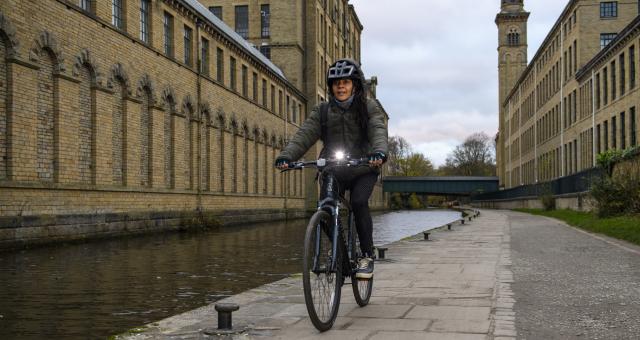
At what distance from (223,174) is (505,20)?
8267 cm

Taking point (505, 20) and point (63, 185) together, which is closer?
point (63, 185)

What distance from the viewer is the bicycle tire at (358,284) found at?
6.01 meters

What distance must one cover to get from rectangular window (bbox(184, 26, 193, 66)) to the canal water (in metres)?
18.0

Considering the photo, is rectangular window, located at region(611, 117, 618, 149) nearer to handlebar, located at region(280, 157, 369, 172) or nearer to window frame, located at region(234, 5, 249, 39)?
window frame, located at region(234, 5, 249, 39)

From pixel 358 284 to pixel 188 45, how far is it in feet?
96.7

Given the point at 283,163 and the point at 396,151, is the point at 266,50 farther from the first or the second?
A: the point at 396,151

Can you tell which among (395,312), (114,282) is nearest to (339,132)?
(395,312)

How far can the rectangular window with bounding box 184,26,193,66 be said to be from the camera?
33.8 metres

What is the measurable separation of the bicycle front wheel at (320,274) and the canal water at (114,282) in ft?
6.20

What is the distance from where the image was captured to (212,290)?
351 inches

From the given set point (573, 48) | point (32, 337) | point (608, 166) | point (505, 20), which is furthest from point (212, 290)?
point (505, 20)

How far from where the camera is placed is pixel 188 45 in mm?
34125

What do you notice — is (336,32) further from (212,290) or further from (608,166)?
(212,290)

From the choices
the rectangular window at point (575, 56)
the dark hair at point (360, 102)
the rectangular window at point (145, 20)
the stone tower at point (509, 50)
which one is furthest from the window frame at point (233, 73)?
the stone tower at point (509, 50)
